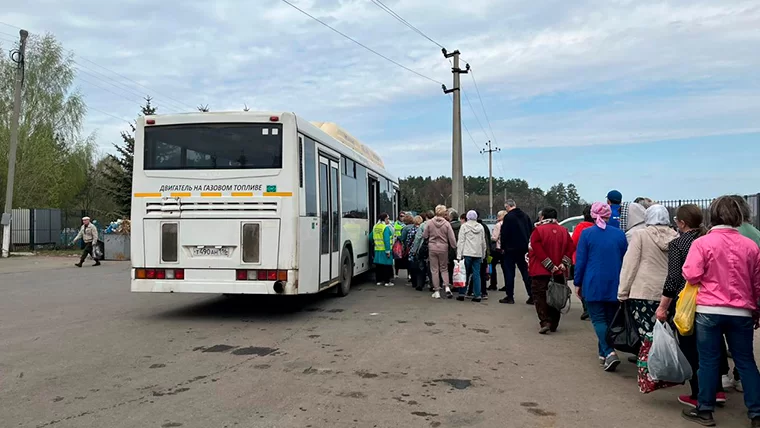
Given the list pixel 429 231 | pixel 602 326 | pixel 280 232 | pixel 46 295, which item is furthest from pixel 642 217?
pixel 46 295

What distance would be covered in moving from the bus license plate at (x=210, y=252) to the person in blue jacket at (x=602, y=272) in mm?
5054

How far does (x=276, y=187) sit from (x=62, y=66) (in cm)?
3377

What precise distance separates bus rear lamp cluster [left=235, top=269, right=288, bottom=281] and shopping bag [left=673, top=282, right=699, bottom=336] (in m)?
5.45

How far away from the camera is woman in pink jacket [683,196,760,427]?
4.50 meters

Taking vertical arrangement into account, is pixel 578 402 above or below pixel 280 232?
below

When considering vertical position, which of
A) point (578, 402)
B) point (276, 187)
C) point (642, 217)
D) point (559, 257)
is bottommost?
point (578, 402)

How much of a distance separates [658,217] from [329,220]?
20.0 ft

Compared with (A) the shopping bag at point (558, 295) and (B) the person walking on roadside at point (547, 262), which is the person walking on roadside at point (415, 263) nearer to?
(B) the person walking on roadside at point (547, 262)

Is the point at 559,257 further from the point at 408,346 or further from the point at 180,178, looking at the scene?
the point at 180,178

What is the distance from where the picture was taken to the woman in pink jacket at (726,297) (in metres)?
4.50

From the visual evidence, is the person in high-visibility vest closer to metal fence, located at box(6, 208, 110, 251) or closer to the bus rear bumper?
the bus rear bumper

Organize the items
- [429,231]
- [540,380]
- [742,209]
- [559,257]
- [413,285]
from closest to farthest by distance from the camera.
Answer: [742,209], [540,380], [559,257], [429,231], [413,285]

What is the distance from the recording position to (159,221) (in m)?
8.91

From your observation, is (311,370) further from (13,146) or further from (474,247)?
(13,146)
